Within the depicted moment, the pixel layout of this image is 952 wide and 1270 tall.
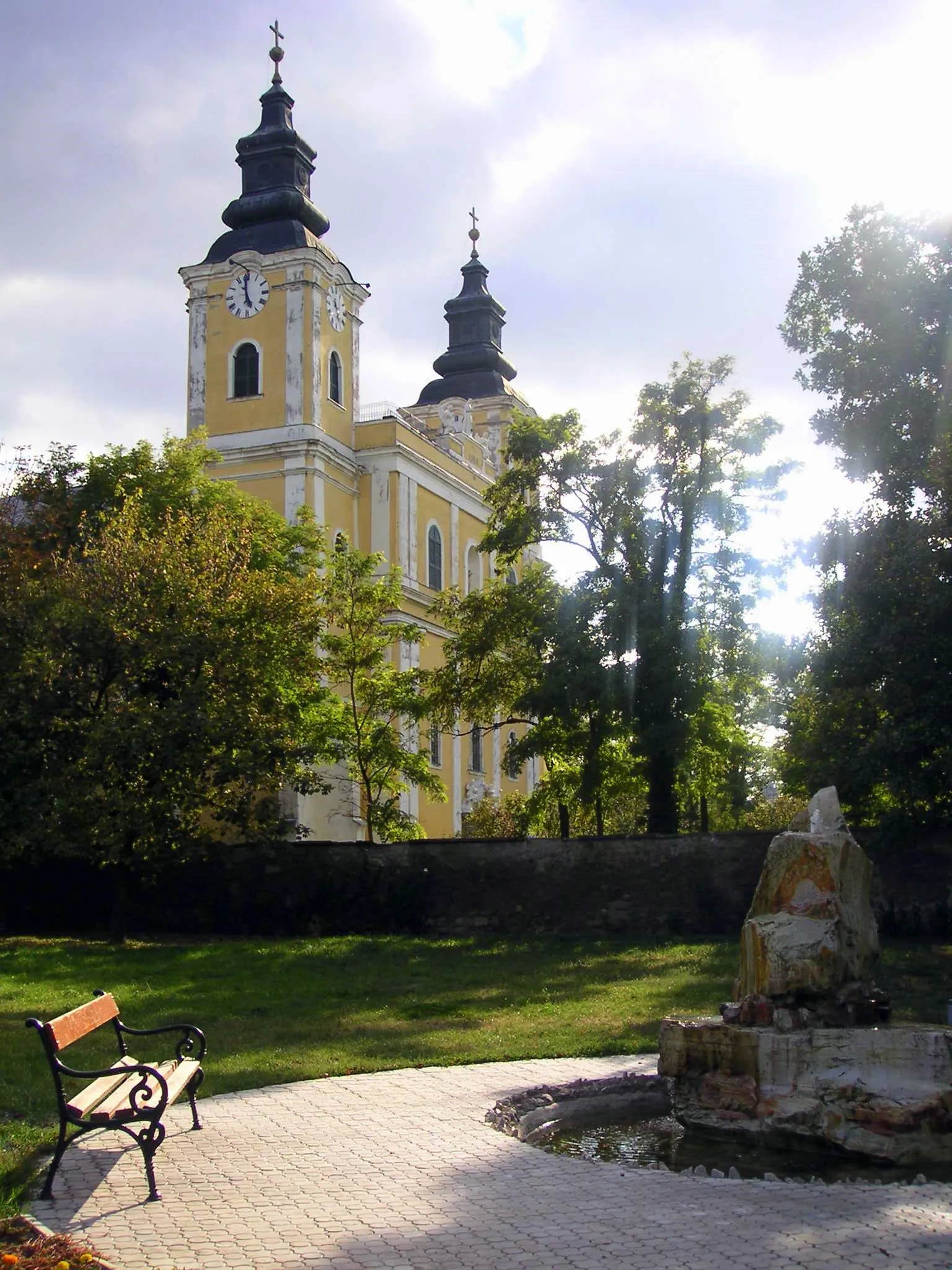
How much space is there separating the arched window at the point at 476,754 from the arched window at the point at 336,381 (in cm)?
1228

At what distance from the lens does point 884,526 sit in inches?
824

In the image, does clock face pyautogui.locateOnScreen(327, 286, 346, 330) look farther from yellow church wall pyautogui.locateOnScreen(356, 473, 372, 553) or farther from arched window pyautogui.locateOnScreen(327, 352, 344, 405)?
yellow church wall pyautogui.locateOnScreen(356, 473, 372, 553)

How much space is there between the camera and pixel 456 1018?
13961 millimetres

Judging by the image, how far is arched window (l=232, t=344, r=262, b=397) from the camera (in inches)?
1618

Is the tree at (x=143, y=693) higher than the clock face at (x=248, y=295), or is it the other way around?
the clock face at (x=248, y=295)

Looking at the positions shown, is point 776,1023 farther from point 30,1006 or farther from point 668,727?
point 668,727

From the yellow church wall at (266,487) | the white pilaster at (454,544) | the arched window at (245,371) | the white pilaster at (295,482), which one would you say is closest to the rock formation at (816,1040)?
the white pilaster at (295,482)

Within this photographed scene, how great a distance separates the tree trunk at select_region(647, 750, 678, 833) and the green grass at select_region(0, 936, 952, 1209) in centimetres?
518

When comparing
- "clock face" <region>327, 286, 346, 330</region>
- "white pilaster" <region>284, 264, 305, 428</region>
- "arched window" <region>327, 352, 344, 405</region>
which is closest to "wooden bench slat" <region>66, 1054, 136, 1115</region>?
"white pilaster" <region>284, 264, 305, 428</region>

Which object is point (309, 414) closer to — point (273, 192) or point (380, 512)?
point (380, 512)

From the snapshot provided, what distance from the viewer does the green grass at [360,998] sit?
11.0m

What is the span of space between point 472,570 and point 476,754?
6639 millimetres

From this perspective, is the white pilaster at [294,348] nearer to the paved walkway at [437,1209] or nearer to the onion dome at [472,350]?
the onion dome at [472,350]

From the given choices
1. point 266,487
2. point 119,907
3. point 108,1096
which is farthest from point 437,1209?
point 266,487
